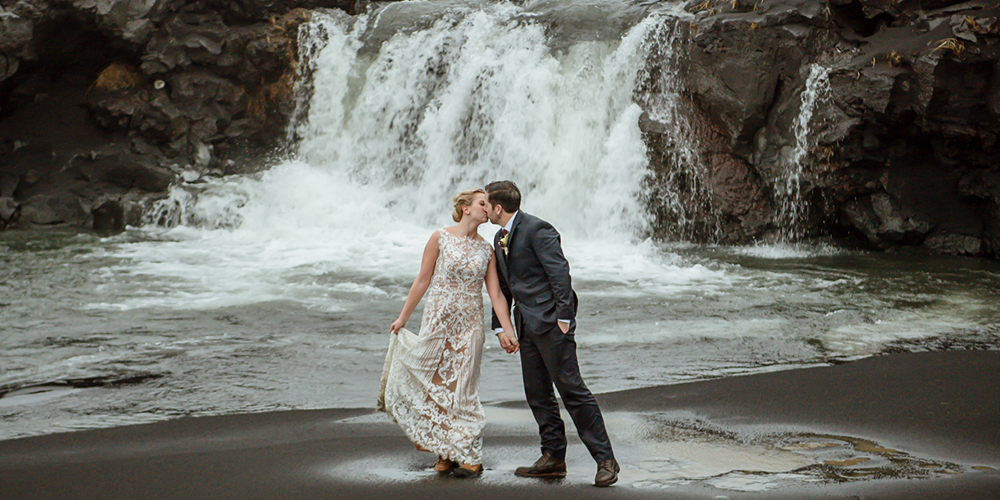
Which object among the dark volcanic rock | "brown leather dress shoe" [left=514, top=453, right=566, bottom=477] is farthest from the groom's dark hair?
the dark volcanic rock

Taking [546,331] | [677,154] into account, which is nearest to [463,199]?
[546,331]

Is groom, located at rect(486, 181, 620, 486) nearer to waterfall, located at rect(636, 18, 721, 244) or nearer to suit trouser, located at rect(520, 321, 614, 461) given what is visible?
suit trouser, located at rect(520, 321, 614, 461)

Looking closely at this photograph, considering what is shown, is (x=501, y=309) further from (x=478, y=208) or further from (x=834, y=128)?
(x=834, y=128)

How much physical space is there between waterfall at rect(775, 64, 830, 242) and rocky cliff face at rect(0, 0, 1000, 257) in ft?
0.08

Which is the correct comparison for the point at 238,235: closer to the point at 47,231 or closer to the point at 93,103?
the point at 47,231

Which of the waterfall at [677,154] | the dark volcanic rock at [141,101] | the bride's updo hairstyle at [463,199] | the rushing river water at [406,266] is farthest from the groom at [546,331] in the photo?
the dark volcanic rock at [141,101]

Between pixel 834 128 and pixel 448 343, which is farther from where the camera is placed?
pixel 834 128

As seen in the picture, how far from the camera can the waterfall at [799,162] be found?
46.4ft

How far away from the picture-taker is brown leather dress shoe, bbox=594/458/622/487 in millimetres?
4641

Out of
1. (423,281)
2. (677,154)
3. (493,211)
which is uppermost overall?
(677,154)

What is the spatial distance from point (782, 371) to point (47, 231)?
50.4 ft

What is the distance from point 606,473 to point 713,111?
11.7m

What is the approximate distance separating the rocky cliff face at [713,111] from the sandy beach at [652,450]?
753 centimetres

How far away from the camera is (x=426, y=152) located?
18031 mm
